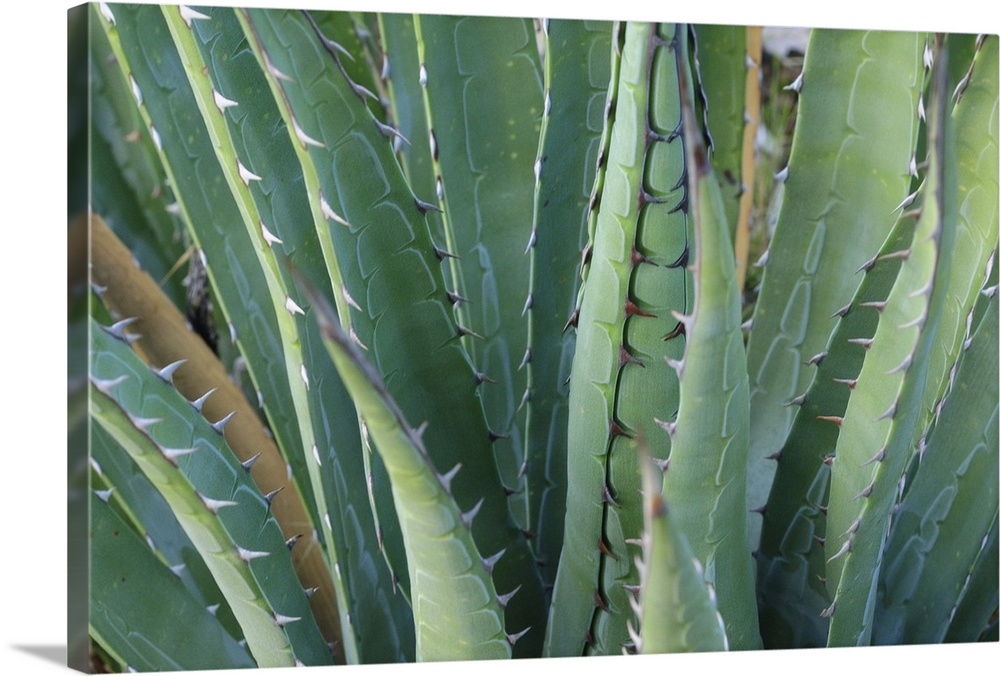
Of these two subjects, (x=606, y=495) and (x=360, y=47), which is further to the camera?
(x=360, y=47)

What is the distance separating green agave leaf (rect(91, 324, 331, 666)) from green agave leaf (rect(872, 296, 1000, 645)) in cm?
61

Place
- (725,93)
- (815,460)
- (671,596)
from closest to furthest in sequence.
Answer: (671,596) → (815,460) → (725,93)

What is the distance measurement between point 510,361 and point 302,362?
0.78 feet

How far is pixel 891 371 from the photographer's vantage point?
34.9 inches

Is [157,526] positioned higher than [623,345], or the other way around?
[623,345]

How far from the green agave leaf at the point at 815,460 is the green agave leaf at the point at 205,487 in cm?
46

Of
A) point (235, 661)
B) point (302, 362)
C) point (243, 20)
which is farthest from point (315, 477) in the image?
point (243, 20)

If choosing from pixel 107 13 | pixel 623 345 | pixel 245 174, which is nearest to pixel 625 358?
pixel 623 345

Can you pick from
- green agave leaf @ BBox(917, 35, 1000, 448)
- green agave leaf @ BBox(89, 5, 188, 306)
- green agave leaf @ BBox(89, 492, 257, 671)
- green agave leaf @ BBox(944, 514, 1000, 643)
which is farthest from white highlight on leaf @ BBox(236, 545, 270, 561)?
green agave leaf @ BBox(944, 514, 1000, 643)

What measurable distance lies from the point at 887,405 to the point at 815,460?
0.16 m

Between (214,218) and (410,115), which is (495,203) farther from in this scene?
(214,218)

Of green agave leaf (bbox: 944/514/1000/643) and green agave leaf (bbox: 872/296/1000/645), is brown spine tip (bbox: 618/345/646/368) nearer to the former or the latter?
green agave leaf (bbox: 872/296/1000/645)

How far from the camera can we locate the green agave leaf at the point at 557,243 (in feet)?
3.38

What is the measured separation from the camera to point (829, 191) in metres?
1.11
